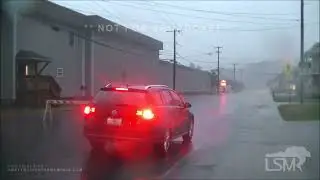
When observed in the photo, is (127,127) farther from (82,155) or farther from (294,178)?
(294,178)

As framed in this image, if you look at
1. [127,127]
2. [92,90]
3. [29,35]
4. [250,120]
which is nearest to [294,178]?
[127,127]

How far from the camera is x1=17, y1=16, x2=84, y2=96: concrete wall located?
1295 cm

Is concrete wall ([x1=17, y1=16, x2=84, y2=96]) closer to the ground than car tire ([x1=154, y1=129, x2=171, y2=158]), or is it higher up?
higher up

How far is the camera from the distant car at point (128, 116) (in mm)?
10148

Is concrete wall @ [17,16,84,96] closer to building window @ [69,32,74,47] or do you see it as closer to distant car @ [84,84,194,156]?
building window @ [69,32,74,47]

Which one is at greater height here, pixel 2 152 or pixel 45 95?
pixel 45 95

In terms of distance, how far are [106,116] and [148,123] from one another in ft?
2.64

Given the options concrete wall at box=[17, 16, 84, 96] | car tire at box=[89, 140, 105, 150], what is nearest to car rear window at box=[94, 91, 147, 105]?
car tire at box=[89, 140, 105, 150]

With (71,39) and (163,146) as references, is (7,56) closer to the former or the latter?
Answer: (71,39)

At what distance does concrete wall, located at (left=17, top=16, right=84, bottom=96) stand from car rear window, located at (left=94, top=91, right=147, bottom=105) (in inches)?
106

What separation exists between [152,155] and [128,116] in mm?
1196

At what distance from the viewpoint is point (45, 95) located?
47.2 ft

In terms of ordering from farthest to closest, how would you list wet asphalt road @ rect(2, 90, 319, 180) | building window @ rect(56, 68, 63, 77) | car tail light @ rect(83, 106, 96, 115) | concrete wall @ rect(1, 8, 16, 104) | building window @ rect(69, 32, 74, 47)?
concrete wall @ rect(1, 8, 16, 104) < building window @ rect(69, 32, 74, 47) < building window @ rect(56, 68, 63, 77) < car tail light @ rect(83, 106, 96, 115) < wet asphalt road @ rect(2, 90, 319, 180)

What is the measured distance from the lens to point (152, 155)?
10.9 m
